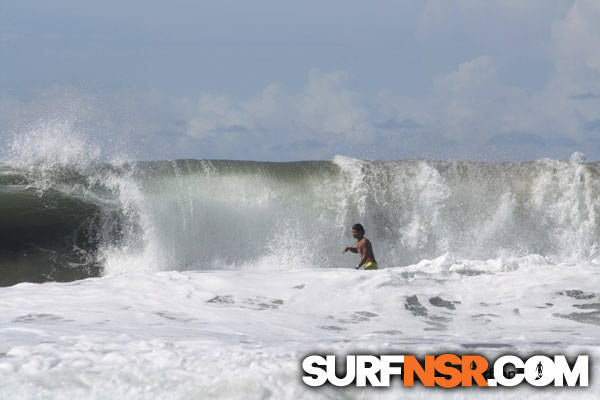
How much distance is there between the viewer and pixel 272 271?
346 inches

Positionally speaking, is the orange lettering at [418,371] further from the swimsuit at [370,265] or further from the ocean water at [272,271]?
the swimsuit at [370,265]

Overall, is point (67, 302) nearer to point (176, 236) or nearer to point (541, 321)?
point (541, 321)

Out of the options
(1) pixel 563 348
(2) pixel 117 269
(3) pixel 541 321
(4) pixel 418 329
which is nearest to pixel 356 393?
(1) pixel 563 348

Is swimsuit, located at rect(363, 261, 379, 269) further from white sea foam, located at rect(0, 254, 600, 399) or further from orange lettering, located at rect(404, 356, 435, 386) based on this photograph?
orange lettering, located at rect(404, 356, 435, 386)

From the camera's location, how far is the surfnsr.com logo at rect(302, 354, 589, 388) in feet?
14.0

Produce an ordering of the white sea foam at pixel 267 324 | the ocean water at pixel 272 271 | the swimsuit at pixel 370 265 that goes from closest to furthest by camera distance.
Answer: the white sea foam at pixel 267 324 → the ocean water at pixel 272 271 → the swimsuit at pixel 370 265

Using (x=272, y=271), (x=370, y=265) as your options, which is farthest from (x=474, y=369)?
(x=370, y=265)

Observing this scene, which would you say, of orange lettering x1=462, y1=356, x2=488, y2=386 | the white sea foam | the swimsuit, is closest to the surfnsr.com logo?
orange lettering x1=462, y1=356, x2=488, y2=386

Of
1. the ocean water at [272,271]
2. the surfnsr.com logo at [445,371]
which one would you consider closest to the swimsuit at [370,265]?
the ocean water at [272,271]

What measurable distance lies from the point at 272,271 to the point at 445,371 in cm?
451

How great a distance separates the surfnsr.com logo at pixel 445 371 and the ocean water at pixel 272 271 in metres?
0.11

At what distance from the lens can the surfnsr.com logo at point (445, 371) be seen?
168 inches

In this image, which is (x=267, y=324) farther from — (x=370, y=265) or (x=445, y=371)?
(x=370, y=265)

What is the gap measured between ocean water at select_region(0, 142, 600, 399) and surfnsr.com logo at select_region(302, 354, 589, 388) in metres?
0.11
